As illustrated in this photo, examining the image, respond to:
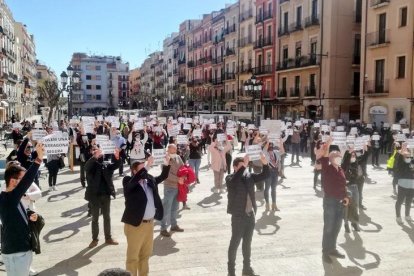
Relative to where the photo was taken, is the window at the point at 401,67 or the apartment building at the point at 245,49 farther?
the apartment building at the point at 245,49

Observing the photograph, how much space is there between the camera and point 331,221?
22.6ft

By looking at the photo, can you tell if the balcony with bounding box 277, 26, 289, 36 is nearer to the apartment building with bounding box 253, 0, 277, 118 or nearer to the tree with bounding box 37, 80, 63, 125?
the apartment building with bounding box 253, 0, 277, 118

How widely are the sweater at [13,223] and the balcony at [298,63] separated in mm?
32677

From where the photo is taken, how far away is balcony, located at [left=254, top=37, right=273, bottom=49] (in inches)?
1640

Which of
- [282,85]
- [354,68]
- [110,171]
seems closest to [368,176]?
[110,171]

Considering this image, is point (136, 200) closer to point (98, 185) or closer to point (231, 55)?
point (98, 185)

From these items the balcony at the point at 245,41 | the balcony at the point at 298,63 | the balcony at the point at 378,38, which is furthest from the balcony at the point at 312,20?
the balcony at the point at 245,41

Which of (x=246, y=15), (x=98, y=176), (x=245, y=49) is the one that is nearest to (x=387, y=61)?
(x=245, y=49)

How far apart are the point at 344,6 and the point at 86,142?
1066 inches

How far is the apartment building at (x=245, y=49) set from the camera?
45.9m

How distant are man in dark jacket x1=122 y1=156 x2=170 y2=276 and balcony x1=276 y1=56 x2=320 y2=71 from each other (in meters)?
31.1

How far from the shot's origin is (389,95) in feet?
92.2

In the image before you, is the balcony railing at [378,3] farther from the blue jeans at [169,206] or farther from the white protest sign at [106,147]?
the blue jeans at [169,206]

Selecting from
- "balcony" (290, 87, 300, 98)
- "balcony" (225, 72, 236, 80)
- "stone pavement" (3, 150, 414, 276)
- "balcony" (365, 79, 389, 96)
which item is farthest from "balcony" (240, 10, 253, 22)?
"stone pavement" (3, 150, 414, 276)
